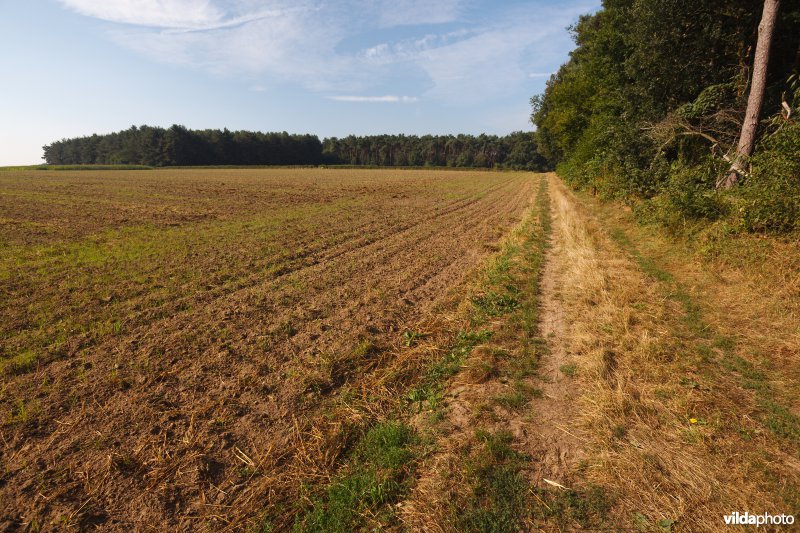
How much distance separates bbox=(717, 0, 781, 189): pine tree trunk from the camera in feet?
31.2

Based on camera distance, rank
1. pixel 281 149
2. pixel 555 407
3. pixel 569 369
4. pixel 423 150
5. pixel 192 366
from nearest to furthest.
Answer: pixel 555 407
pixel 569 369
pixel 192 366
pixel 281 149
pixel 423 150

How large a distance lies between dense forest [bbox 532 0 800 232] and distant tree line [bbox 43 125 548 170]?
101m

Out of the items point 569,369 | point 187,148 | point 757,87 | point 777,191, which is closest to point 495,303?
point 569,369

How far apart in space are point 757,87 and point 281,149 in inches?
5614

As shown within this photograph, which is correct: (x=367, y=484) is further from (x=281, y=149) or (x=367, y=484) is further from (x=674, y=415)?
(x=281, y=149)

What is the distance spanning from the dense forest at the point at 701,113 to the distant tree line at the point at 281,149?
101 metres

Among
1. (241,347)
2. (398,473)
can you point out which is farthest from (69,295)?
(398,473)

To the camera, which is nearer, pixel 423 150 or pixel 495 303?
pixel 495 303

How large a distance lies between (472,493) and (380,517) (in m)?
0.80

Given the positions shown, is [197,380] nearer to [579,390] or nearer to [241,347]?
[241,347]

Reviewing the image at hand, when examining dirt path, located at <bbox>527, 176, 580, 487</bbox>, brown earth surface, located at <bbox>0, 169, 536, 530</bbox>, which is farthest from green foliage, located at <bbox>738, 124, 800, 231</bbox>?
brown earth surface, located at <bbox>0, 169, 536, 530</bbox>

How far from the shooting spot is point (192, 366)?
5.05 m

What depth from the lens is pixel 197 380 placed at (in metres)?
4.73

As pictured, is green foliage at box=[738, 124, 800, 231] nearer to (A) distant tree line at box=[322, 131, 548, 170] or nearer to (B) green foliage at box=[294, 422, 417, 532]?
(B) green foliage at box=[294, 422, 417, 532]
